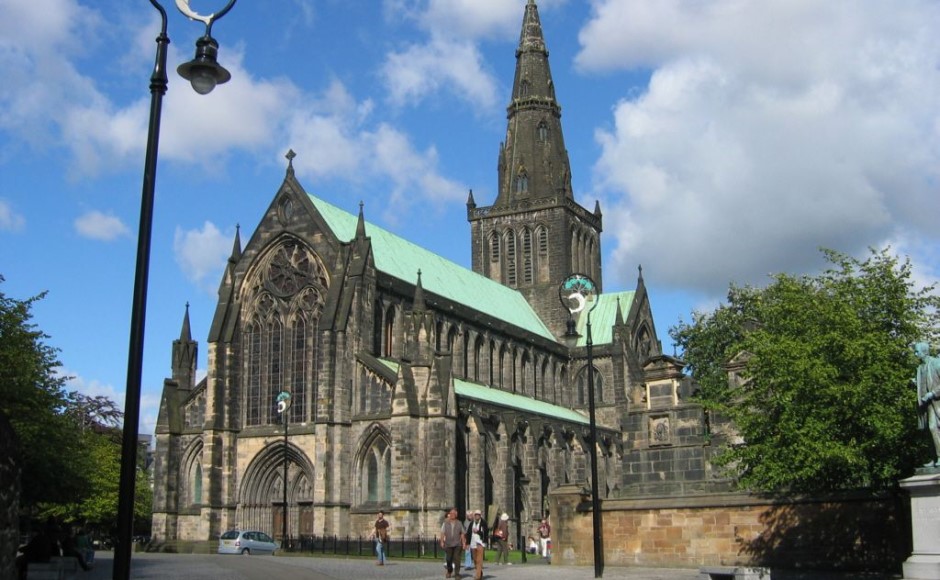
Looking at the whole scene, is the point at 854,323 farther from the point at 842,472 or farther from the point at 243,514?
the point at 243,514

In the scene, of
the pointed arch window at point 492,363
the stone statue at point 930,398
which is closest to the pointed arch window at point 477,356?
the pointed arch window at point 492,363

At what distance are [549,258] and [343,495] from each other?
30.9 metres

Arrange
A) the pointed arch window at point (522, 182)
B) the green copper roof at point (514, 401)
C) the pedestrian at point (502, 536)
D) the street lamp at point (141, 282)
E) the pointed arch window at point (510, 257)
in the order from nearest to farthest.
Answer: the street lamp at point (141, 282), the pedestrian at point (502, 536), the green copper roof at point (514, 401), the pointed arch window at point (510, 257), the pointed arch window at point (522, 182)

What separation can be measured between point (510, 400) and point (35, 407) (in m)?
28.0

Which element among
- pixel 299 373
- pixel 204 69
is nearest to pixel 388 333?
pixel 299 373

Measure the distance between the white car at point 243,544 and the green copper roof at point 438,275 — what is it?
49.5 ft

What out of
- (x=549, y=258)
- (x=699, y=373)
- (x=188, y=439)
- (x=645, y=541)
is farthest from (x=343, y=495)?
(x=549, y=258)

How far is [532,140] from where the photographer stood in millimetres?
72500

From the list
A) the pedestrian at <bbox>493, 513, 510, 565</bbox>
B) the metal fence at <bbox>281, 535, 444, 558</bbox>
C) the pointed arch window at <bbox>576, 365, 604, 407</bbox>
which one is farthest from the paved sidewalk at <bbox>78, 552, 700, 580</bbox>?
the pointed arch window at <bbox>576, 365, 604, 407</bbox>

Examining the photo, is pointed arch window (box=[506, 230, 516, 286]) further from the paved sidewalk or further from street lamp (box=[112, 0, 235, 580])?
street lamp (box=[112, 0, 235, 580])

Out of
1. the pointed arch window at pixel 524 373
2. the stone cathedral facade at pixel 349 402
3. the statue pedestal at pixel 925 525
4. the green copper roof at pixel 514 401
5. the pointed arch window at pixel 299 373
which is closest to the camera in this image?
the statue pedestal at pixel 925 525

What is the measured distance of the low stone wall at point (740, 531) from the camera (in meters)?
24.2

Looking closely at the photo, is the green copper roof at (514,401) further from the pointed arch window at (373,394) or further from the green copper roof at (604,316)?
the green copper roof at (604,316)

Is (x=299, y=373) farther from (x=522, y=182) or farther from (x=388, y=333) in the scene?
(x=522, y=182)
